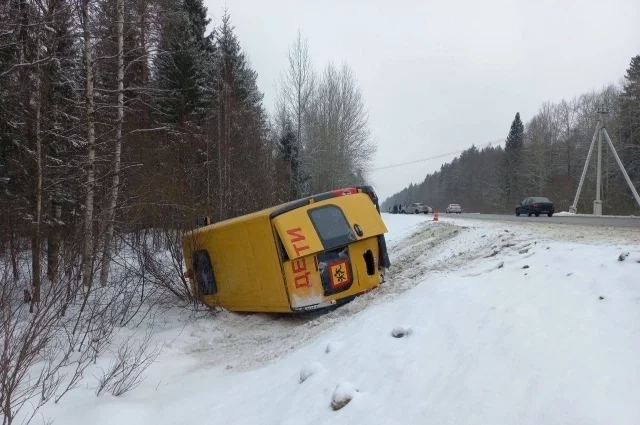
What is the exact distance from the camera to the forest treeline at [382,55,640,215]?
4600 cm

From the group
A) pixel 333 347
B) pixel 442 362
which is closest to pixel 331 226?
pixel 333 347

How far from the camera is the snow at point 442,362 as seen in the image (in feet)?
10.9

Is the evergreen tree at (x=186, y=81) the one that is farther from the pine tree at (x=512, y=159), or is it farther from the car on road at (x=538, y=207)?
the pine tree at (x=512, y=159)

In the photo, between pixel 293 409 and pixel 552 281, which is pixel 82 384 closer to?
pixel 293 409

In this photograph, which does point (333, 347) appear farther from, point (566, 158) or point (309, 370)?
point (566, 158)

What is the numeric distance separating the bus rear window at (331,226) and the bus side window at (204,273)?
2.75m

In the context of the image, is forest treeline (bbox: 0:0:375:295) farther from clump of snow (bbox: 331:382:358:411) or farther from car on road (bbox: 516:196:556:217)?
car on road (bbox: 516:196:556:217)

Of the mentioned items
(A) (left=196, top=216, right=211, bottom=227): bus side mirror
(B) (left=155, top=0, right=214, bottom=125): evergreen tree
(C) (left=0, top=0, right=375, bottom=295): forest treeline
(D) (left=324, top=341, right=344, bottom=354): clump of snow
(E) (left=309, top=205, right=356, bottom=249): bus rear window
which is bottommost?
(D) (left=324, top=341, right=344, bottom=354): clump of snow

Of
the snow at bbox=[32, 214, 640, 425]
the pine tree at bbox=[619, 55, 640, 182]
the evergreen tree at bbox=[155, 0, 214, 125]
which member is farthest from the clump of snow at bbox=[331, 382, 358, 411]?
the pine tree at bbox=[619, 55, 640, 182]

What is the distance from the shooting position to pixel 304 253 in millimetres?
7219

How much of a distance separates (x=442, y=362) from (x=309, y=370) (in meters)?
1.42

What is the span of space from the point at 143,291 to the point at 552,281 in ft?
23.6

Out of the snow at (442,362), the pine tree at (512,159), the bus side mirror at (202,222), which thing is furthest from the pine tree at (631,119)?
the bus side mirror at (202,222)

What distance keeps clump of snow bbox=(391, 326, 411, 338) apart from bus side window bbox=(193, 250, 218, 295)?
4.92 meters
